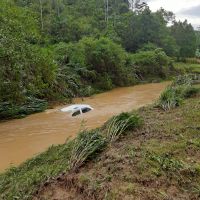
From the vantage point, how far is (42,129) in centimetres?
1411

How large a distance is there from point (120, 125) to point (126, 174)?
8.64ft

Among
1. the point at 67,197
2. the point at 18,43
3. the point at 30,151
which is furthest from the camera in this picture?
the point at 18,43

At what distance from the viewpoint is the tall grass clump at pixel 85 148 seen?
6.64m

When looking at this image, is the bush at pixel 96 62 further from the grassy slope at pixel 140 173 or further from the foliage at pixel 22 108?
the grassy slope at pixel 140 173

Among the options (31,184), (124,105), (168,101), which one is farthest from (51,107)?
(31,184)

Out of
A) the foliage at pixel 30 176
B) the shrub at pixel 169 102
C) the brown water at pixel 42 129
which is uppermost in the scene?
the shrub at pixel 169 102

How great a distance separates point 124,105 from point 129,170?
1436 cm

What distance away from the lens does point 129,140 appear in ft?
26.4

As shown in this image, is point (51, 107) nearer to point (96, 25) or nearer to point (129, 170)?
point (129, 170)

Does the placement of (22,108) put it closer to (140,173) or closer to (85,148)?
(85,148)

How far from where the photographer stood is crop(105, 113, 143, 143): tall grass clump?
8.12 metres

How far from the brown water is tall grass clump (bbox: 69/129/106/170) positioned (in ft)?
10.6

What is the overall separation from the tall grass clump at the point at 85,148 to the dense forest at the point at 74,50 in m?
6.79

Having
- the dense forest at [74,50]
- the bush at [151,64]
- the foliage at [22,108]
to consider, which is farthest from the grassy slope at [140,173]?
the bush at [151,64]
